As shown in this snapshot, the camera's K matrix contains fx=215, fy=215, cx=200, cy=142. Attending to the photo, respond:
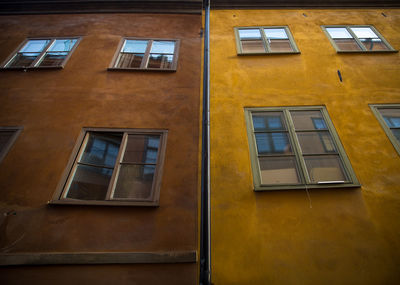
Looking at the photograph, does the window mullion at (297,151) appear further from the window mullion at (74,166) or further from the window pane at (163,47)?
the window mullion at (74,166)

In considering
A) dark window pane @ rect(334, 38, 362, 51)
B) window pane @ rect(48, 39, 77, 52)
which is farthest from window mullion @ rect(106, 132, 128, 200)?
dark window pane @ rect(334, 38, 362, 51)

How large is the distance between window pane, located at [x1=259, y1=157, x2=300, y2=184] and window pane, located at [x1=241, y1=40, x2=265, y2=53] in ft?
11.6

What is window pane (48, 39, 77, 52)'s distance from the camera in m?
6.30

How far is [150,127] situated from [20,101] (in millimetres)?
3097

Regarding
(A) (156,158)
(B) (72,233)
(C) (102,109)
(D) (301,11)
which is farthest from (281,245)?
(D) (301,11)

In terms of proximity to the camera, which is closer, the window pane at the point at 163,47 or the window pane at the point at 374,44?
the window pane at the point at 374,44

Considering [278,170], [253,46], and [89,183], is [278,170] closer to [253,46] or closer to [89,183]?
[89,183]

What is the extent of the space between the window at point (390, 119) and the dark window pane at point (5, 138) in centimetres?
742

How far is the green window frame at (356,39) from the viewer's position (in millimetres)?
5938

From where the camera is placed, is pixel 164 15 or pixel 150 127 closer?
pixel 150 127

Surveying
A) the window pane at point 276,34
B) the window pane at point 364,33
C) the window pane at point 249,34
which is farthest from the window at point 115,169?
the window pane at point 364,33

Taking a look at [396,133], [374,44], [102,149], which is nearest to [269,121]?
[396,133]

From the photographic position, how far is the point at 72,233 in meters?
3.22

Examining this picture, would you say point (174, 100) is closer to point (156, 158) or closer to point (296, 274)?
point (156, 158)
